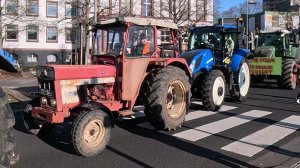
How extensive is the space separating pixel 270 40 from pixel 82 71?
567 inches

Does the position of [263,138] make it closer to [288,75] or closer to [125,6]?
[288,75]

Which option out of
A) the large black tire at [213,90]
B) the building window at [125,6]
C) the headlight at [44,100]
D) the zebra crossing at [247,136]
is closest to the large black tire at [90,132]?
the headlight at [44,100]

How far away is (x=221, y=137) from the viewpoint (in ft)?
27.0

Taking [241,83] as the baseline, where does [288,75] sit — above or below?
above

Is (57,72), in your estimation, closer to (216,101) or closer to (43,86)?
(43,86)

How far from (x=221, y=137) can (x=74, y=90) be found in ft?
10.1

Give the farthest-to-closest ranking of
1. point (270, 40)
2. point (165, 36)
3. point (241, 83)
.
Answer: point (270, 40) < point (241, 83) < point (165, 36)

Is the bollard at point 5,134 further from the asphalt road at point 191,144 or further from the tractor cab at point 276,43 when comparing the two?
the tractor cab at point 276,43

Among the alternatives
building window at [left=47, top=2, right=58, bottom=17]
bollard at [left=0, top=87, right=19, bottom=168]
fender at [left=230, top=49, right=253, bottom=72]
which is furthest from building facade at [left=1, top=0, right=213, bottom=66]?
bollard at [left=0, top=87, right=19, bottom=168]

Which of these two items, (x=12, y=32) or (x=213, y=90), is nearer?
(x=213, y=90)

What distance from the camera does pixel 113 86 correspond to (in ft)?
26.3

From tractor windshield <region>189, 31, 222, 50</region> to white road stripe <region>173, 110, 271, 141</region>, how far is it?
260 cm

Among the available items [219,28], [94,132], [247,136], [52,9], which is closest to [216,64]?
[219,28]

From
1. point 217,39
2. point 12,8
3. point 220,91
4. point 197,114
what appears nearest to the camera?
point 197,114
